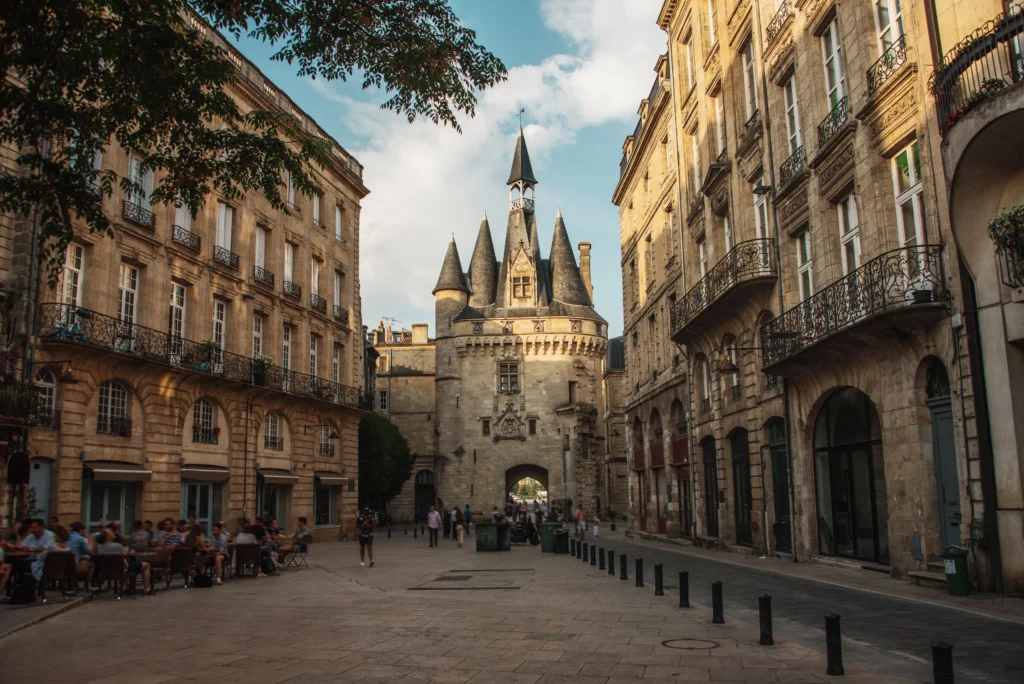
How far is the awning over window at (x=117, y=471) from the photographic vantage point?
2069 centimetres

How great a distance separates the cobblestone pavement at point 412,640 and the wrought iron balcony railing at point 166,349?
814 centimetres

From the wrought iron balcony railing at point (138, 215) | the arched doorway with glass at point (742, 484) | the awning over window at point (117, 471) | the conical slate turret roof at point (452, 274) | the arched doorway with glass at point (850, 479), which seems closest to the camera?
the arched doorway with glass at point (850, 479)

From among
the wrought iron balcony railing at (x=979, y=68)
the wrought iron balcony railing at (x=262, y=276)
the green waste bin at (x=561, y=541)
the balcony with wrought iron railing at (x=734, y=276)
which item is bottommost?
the green waste bin at (x=561, y=541)

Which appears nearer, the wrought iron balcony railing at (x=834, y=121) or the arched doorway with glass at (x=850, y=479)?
the arched doorway with glass at (x=850, y=479)

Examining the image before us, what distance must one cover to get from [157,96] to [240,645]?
570 centimetres

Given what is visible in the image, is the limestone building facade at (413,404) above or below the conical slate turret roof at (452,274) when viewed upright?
below

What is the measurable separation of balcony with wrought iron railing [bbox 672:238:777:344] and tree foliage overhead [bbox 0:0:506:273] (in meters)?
11.5

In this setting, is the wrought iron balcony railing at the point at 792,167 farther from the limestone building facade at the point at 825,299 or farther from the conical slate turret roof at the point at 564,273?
the conical slate turret roof at the point at 564,273

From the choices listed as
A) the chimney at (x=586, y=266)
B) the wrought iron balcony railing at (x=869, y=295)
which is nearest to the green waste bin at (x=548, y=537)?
the wrought iron balcony railing at (x=869, y=295)

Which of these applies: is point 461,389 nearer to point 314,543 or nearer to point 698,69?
point 314,543

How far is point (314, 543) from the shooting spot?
31781mm

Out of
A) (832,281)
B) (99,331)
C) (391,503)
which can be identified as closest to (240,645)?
(832,281)

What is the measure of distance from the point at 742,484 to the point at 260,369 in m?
15.8

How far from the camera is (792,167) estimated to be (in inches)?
734
